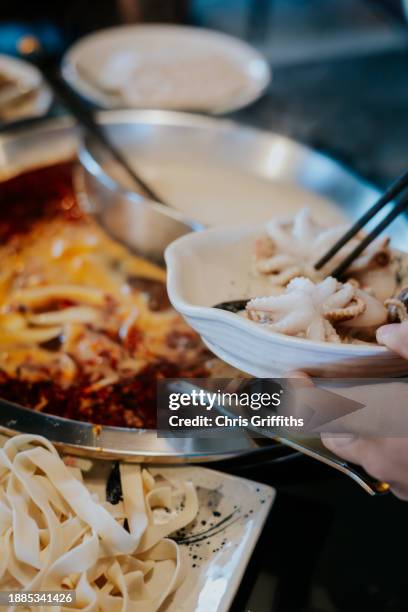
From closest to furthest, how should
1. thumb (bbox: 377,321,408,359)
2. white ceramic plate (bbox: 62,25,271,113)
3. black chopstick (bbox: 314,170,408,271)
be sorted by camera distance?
thumb (bbox: 377,321,408,359), black chopstick (bbox: 314,170,408,271), white ceramic plate (bbox: 62,25,271,113)

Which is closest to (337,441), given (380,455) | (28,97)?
(380,455)

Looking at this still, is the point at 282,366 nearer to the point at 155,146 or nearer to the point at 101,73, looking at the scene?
the point at 155,146

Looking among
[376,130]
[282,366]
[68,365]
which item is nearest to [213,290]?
[282,366]

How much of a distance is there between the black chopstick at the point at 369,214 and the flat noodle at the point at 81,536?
712 mm

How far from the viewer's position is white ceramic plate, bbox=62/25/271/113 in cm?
326

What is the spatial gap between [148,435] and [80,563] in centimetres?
38

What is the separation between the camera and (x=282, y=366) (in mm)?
1449

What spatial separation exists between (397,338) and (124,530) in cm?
73

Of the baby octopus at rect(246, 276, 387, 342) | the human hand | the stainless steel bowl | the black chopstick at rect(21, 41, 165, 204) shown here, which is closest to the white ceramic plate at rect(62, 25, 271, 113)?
the black chopstick at rect(21, 41, 165, 204)

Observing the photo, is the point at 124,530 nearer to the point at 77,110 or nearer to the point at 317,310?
the point at 317,310

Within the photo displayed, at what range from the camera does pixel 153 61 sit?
11.8ft

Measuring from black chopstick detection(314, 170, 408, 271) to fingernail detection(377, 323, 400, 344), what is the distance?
1.14ft

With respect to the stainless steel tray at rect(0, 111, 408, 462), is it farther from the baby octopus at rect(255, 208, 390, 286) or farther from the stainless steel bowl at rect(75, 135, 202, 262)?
the baby octopus at rect(255, 208, 390, 286)

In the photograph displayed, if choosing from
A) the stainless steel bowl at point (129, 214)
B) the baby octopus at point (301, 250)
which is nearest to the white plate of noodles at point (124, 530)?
the baby octopus at point (301, 250)
